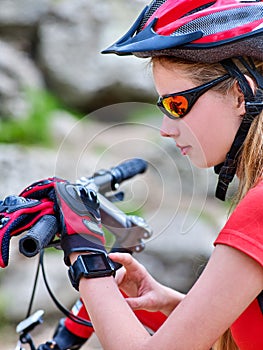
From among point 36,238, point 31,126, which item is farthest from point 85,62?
point 36,238

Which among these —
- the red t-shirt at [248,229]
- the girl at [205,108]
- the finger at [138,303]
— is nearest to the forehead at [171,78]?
the girl at [205,108]

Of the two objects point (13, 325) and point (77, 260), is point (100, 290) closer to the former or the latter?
point (77, 260)

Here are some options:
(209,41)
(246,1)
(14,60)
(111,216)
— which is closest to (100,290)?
(111,216)

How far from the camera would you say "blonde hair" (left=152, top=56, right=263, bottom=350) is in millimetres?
1672

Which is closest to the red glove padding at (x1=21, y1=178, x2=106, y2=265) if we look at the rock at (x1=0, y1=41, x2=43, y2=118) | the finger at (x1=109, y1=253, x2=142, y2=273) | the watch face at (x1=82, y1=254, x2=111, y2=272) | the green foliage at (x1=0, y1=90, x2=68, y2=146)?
the watch face at (x1=82, y1=254, x2=111, y2=272)

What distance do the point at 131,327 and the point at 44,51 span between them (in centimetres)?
616

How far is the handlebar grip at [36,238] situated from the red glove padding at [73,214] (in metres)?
0.06

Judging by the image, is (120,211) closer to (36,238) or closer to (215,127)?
(215,127)

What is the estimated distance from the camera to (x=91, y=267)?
5.14 feet

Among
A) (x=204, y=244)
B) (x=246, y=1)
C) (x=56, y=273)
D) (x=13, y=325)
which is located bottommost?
(x=13, y=325)

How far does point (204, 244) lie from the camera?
16.1ft

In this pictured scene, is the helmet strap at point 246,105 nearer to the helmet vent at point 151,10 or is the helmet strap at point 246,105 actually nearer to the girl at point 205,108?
the girl at point 205,108

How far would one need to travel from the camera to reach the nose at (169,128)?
1767 mm

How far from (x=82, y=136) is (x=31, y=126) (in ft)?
14.9
